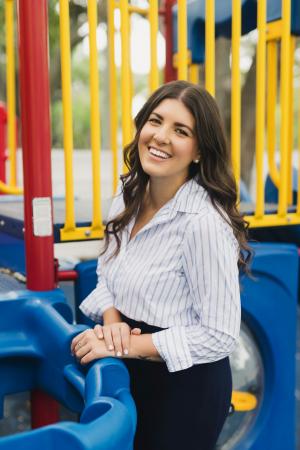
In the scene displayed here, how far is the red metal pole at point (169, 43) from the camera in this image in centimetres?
288

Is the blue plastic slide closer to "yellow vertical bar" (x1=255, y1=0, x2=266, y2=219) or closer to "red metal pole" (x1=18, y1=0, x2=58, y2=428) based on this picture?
"red metal pole" (x1=18, y1=0, x2=58, y2=428)

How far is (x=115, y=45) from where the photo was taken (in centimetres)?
212

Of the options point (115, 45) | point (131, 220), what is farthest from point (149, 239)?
point (115, 45)

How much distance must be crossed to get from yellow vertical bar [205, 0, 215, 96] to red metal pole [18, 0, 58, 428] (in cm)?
62

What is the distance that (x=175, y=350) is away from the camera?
132 cm

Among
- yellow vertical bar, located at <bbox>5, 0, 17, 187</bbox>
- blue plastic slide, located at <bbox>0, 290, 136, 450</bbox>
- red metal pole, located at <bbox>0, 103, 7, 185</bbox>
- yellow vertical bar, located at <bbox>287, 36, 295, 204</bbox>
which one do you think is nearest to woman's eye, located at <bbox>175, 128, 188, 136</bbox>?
blue plastic slide, located at <bbox>0, 290, 136, 450</bbox>

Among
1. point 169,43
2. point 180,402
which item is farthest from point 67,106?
point 169,43

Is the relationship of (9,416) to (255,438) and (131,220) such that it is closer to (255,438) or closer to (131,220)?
(255,438)

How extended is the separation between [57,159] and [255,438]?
17.6 ft

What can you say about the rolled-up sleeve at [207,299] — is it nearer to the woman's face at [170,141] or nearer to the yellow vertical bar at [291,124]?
the woman's face at [170,141]

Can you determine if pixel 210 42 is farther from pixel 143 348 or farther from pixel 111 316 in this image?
pixel 143 348

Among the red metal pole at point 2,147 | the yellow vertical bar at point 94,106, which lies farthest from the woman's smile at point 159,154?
the red metal pole at point 2,147

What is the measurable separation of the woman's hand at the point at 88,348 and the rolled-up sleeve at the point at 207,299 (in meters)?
0.12

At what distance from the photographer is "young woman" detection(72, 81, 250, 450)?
1.31 m
